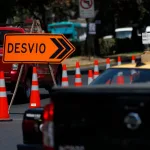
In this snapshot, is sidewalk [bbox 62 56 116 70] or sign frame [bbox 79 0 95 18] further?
sidewalk [bbox 62 56 116 70]

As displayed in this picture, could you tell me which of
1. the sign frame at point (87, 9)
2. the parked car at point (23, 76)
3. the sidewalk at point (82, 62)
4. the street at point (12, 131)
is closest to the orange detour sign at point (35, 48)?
the street at point (12, 131)

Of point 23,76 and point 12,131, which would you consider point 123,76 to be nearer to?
point 12,131

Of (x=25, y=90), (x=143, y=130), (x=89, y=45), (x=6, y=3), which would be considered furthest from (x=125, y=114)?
(x=89, y=45)

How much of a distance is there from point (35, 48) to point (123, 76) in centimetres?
443

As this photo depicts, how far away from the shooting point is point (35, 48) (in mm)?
13070

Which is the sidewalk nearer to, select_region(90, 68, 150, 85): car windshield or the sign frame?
the sign frame

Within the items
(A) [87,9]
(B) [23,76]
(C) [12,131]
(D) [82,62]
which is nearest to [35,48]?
(C) [12,131]

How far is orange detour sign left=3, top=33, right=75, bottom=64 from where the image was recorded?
42.7ft

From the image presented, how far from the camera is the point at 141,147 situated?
483 centimetres

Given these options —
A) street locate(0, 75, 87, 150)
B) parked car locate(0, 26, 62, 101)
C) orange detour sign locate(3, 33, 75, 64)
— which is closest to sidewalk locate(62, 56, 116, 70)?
parked car locate(0, 26, 62, 101)

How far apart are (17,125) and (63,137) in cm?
697

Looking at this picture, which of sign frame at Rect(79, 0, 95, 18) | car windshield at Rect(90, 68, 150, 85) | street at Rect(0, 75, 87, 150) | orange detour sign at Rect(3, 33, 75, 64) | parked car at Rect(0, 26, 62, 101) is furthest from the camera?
sign frame at Rect(79, 0, 95, 18)

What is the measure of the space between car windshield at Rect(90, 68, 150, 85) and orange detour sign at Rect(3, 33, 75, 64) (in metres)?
4.20

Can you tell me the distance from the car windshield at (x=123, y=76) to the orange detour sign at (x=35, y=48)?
4.20 meters
